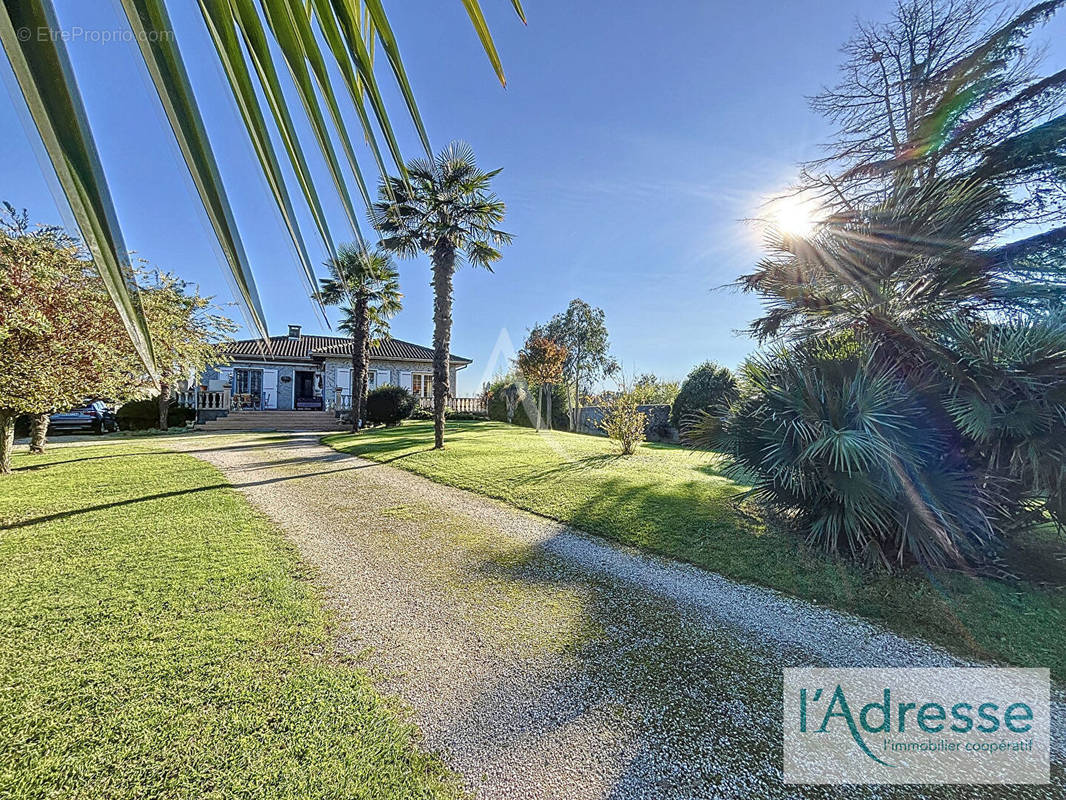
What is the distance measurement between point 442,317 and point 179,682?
35.1 ft

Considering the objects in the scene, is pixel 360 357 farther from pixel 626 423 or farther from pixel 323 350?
pixel 626 423

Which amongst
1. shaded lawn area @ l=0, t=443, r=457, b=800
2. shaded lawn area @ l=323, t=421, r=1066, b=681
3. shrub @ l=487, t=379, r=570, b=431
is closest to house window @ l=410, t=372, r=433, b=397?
shrub @ l=487, t=379, r=570, b=431

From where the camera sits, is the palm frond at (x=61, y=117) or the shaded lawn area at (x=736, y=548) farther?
the shaded lawn area at (x=736, y=548)

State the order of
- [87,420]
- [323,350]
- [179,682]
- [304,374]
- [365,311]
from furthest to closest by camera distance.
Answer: [304,374] → [323,350] → [365,311] → [87,420] → [179,682]

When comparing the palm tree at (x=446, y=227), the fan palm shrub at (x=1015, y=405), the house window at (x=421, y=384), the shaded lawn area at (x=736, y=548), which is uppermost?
the palm tree at (x=446, y=227)

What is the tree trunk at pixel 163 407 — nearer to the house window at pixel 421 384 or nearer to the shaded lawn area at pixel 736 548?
the house window at pixel 421 384

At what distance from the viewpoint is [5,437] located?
7.25 m

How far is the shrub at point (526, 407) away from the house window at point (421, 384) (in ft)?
13.8

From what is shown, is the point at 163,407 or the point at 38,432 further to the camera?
the point at 163,407

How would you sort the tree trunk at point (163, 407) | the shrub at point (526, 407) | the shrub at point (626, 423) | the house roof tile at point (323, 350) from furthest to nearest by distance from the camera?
the house roof tile at point (323, 350) < the shrub at point (526, 407) < the tree trunk at point (163, 407) < the shrub at point (626, 423)

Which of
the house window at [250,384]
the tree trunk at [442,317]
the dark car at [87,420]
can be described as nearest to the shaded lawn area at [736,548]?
the tree trunk at [442,317]

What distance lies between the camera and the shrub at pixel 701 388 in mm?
15617

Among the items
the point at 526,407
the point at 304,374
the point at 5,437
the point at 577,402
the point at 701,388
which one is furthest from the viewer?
the point at 577,402

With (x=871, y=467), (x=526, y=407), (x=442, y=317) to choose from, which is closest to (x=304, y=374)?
(x=526, y=407)
